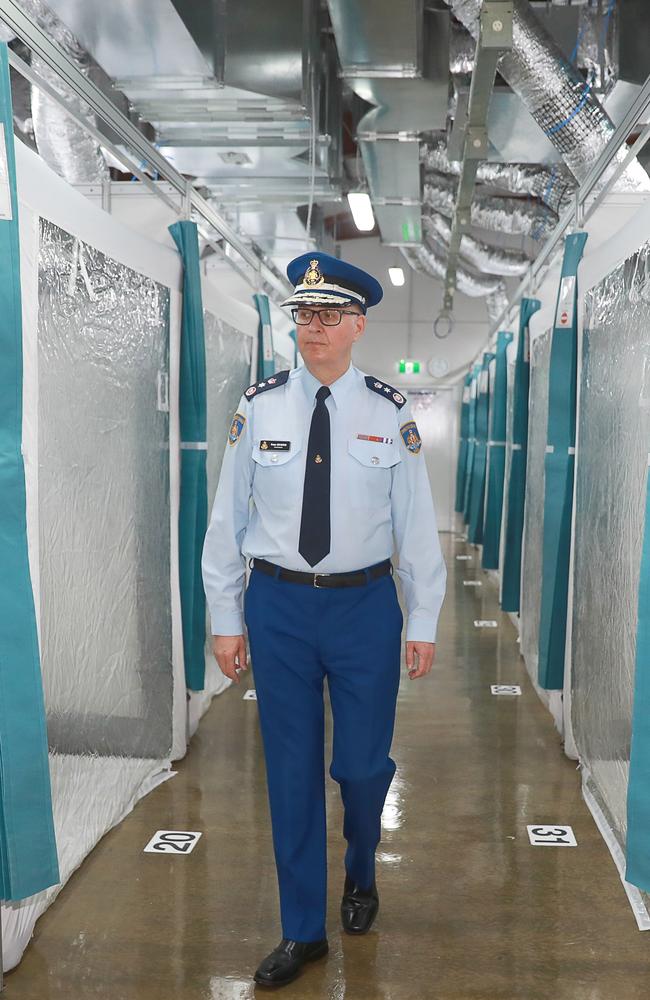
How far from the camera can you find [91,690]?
288cm

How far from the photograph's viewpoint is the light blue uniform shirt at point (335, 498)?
7.24ft

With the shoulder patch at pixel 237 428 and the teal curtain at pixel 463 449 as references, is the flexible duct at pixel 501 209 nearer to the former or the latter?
the teal curtain at pixel 463 449

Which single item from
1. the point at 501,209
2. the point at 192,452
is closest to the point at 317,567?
the point at 192,452

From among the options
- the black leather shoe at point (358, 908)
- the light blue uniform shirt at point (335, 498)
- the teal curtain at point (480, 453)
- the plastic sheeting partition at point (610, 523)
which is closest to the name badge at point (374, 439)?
the light blue uniform shirt at point (335, 498)

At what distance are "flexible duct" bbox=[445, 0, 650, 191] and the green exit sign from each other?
8.60 m

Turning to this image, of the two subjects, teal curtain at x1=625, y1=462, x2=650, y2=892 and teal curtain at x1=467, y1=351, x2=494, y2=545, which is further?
teal curtain at x1=467, y1=351, x2=494, y2=545

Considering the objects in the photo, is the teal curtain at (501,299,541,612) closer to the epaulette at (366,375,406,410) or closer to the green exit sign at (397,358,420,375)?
the epaulette at (366,375,406,410)

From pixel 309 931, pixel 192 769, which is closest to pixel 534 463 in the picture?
pixel 192 769

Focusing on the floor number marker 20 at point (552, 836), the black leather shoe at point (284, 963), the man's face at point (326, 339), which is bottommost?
the floor number marker 20 at point (552, 836)

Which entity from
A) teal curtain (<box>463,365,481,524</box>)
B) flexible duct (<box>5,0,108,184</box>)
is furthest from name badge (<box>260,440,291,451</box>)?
teal curtain (<box>463,365,481,524</box>)

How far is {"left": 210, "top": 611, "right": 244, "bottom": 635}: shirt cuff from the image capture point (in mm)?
2297

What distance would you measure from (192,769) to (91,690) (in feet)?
3.07

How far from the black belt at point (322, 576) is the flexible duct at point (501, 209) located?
544 centimetres

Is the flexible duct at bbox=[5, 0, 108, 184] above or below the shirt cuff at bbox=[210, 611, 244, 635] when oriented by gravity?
above
